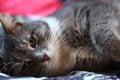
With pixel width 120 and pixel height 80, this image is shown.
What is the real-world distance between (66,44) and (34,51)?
19 centimetres

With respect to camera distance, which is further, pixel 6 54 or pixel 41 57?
pixel 6 54

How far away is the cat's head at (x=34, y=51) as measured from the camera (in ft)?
4.88

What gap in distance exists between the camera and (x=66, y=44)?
159 centimetres

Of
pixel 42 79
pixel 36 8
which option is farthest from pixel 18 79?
pixel 36 8

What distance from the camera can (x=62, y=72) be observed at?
1.58 metres

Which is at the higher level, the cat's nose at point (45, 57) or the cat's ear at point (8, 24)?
the cat's ear at point (8, 24)

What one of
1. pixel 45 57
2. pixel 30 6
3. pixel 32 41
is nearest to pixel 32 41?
pixel 32 41

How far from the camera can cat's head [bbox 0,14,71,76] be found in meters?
1.49

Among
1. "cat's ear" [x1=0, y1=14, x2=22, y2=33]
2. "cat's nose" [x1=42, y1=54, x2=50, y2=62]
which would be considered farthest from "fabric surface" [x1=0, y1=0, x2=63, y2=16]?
"cat's nose" [x1=42, y1=54, x2=50, y2=62]

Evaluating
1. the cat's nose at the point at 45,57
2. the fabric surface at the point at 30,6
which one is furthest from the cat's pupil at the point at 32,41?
the fabric surface at the point at 30,6

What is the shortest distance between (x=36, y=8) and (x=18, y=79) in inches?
49.2

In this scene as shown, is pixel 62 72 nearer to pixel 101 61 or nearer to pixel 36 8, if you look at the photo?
pixel 101 61

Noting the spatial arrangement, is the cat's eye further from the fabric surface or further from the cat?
the fabric surface

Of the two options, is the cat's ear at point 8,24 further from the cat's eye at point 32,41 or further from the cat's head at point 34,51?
the cat's eye at point 32,41
